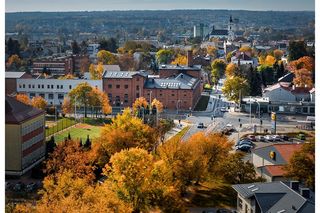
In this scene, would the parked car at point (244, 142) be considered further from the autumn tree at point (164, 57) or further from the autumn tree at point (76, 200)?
the autumn tree at point (164, 57)

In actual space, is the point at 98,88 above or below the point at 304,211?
above

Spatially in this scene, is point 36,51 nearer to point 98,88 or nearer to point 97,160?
point 98,88

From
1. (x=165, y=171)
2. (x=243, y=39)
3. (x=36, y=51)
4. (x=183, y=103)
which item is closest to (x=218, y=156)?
(x=165, y=171)

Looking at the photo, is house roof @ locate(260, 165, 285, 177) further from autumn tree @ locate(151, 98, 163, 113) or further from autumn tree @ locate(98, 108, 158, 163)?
autumn tree @ locate(151, 98, 163, 113)

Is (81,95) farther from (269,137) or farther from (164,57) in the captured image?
(164,57)

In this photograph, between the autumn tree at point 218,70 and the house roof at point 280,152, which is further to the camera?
the autumn tree at point 218,70

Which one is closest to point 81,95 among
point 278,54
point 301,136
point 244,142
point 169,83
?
point 169,83

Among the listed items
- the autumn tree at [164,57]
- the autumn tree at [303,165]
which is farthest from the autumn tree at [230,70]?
the autumn tree at [303,165]
